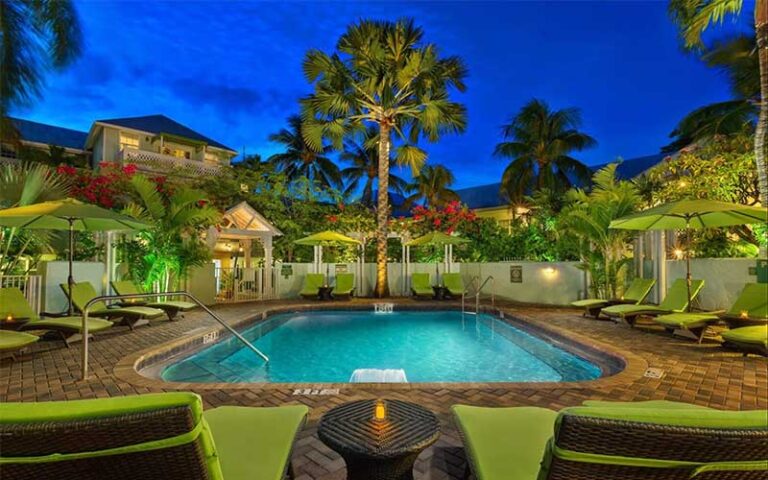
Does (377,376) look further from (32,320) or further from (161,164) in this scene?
(161,164)

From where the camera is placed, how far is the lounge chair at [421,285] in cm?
1354

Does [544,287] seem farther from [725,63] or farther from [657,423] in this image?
[657,423]

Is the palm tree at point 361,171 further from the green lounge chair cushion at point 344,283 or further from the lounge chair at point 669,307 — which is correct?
the lounge chair at point 669,307

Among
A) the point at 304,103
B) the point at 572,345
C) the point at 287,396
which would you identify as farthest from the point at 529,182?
the point at 287,396

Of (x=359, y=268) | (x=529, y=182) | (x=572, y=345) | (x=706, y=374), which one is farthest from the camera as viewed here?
(x=529, y=182)

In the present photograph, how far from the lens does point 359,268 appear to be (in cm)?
1541

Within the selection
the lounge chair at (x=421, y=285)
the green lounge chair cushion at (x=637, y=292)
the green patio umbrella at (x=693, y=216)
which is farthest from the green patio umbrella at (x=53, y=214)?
the green lounge chair cushion at (x=637, y=292)

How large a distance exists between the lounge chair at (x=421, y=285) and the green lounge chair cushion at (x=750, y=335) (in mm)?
8687

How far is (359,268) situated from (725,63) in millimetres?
13491

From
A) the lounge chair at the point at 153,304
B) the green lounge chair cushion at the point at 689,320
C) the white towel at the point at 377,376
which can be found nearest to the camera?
the white towel at the point at 377,376

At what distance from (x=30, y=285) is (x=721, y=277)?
47.9 feet

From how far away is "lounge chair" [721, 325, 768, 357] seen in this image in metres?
5.14

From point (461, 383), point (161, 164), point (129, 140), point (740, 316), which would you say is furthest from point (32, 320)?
point (129, 140)

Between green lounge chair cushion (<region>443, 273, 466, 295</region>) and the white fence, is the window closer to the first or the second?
the white fence
